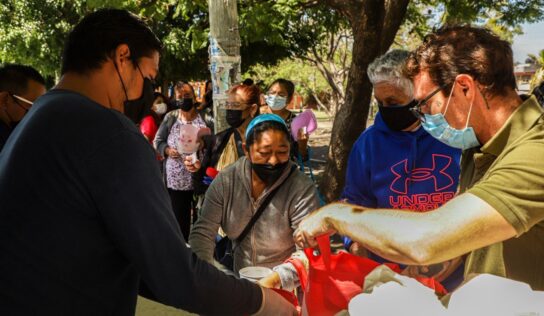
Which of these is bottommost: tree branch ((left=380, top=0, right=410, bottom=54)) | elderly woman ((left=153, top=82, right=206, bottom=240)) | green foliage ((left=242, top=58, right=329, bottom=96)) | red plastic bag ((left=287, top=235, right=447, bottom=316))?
green foliage ((left=242, top=58, right=329, bottom=96))

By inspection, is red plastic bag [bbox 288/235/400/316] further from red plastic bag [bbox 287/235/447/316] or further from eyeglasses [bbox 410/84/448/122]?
eyeglasses [bbox 410/84/448/122]

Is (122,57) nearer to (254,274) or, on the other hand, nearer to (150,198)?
(150,198)

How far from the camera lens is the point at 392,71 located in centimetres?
254

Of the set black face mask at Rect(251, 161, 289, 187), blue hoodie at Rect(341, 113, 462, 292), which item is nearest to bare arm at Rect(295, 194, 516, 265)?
blue hoodie at Rect(341, 113, 462, 292)

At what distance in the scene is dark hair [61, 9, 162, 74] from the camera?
1.53m

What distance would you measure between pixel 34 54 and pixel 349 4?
10.6 m

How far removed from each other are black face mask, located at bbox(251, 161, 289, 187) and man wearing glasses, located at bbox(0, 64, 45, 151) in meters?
1.86

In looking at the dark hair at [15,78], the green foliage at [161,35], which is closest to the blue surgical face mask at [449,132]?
the dark hair at [15,78]

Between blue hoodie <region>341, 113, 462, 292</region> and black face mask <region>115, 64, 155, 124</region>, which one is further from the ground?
black face mask <region>115, 64, 155, 124</region>

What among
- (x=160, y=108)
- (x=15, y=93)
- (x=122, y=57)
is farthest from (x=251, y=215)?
(x=160, y=108)

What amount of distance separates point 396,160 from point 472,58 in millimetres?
1133

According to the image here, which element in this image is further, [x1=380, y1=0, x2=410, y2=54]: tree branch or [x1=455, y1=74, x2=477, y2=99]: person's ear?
[x1=380, y1=0, x2=410, y2=54]: tree branch

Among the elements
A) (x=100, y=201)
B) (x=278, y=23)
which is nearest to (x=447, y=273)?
(x=100, y=201)

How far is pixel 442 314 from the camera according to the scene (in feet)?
3.33
